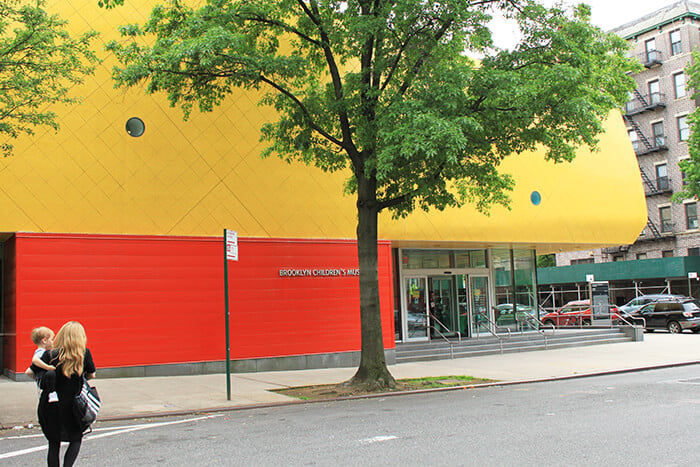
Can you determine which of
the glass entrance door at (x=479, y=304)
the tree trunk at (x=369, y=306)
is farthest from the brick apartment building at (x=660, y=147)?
the tree trunk at (x=369, y=306)

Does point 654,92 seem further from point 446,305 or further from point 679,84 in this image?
point 446,305

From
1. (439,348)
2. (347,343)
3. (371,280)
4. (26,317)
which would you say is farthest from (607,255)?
(26,317)

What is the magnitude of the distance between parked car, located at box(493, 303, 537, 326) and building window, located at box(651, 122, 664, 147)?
29838 millimetres

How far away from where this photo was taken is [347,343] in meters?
17.7

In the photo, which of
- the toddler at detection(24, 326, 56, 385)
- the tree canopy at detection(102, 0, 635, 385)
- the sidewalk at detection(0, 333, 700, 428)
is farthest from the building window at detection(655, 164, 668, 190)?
the toddler at detection(24, 326, 56, 385)

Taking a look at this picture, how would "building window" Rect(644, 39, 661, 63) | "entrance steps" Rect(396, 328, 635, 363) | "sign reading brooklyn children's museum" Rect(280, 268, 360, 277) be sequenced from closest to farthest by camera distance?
1. "sign reading brooklyn children's museum" Rect(280, 268, 360, 277)
2. "entrance steps" Rect(396, 328, 635, 363)
3. "building window" Rect(644, 39, 661, 63)

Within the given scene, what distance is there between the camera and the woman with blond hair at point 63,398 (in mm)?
5906

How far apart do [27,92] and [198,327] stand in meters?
6.72

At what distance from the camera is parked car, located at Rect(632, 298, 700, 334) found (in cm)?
2965

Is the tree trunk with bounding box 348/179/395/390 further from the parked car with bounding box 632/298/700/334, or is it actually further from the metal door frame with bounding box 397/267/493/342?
the parked car with bounding box 632/298/700/334

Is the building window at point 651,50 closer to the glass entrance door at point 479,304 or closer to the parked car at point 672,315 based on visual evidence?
the parked car at point 672,315

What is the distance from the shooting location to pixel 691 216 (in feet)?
152

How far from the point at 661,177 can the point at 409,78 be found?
41.3 meters

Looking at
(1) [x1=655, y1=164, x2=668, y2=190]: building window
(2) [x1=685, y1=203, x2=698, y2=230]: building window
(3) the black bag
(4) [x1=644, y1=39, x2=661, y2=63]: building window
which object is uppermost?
(4) [x1=644, y1=39, x2=661, y2=63]: building window
